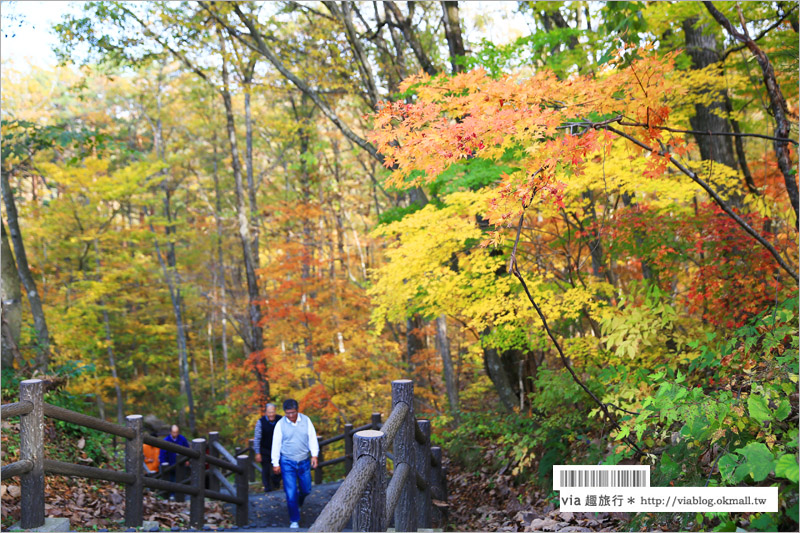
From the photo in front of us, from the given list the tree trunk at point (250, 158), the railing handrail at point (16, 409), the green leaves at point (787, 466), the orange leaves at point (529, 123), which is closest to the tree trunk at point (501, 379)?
the orange leaves at point (529, 123)

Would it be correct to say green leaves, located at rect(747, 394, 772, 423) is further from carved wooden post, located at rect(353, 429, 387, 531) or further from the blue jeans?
the blue jeans

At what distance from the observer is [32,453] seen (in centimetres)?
390

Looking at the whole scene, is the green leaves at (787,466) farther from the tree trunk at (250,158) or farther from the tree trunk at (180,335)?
the tree trunk at (180,335)

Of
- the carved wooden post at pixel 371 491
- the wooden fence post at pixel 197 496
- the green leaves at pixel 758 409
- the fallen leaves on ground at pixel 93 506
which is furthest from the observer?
the wooden fence post at pixel 197 496

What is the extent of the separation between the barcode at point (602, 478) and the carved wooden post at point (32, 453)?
147 inches

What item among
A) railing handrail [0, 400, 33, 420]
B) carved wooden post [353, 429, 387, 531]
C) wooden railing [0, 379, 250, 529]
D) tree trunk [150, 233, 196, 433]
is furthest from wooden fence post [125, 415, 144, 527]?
tree trunk [150, 233, 196, 433]

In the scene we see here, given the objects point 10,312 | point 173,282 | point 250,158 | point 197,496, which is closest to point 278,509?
point 197,496

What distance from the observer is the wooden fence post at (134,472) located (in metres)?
4.75

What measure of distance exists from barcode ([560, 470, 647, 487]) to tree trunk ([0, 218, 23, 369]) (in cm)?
833

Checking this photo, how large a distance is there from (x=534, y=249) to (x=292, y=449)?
15.1 ft

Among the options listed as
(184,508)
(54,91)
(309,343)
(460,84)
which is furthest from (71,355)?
(460,84)

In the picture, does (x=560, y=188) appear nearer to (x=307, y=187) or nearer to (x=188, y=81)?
(x=307, y=187)

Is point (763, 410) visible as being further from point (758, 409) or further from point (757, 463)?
point (757, 463)

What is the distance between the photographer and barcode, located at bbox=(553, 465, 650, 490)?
3186 mm
